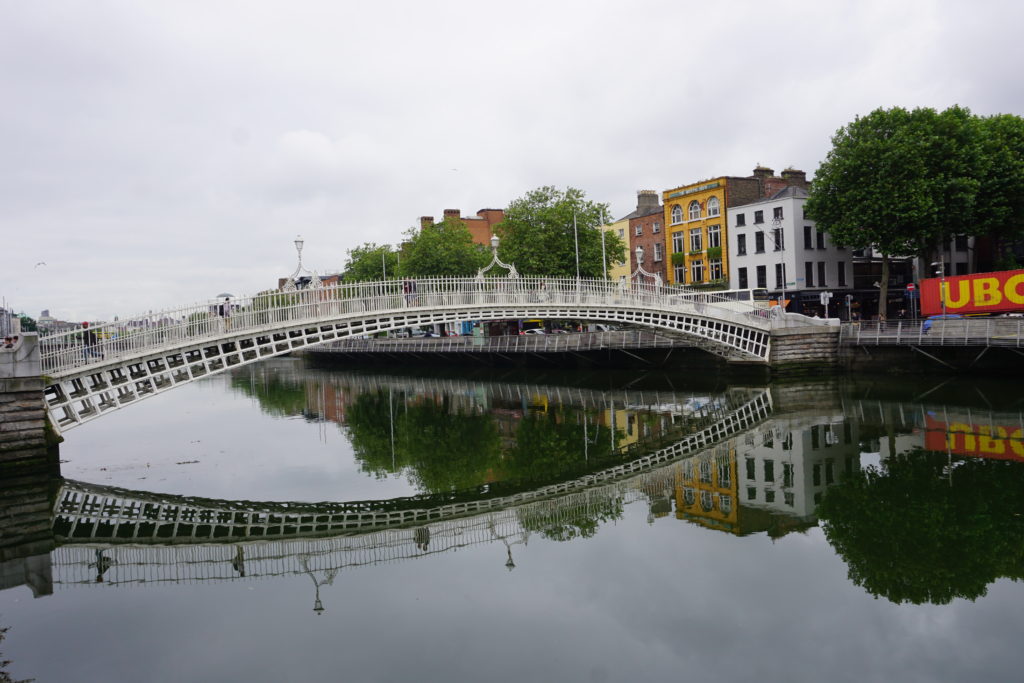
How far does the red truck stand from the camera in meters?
25.8

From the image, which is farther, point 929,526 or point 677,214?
point 677,214

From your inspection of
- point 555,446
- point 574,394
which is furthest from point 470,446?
point 574,394

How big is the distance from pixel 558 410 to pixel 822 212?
19.1 metres

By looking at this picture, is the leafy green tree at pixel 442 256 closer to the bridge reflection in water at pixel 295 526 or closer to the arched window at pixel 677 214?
the arched window at pixel 677 214

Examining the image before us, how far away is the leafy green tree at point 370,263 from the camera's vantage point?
57875mm

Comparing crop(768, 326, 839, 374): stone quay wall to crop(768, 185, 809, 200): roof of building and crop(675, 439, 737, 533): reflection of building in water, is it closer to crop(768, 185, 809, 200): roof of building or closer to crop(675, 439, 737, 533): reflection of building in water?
crop(768, 185, 809, 200): roof of building

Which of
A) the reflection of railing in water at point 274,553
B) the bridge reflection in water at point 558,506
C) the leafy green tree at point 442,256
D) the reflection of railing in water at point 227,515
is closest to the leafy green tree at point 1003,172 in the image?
the bridge reflection in water at point 558,506

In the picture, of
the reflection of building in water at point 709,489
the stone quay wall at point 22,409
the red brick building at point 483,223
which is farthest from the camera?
the red brick building at point 483,223

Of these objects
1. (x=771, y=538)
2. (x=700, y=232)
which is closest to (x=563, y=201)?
(x=700, y=232)

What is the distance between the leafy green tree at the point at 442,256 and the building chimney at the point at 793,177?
19824 millimetres

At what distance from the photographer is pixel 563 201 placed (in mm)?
40969

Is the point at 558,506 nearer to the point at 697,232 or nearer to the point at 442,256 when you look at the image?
the point at 442,256

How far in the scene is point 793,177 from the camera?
46562mm

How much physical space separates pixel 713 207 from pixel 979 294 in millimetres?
21103
